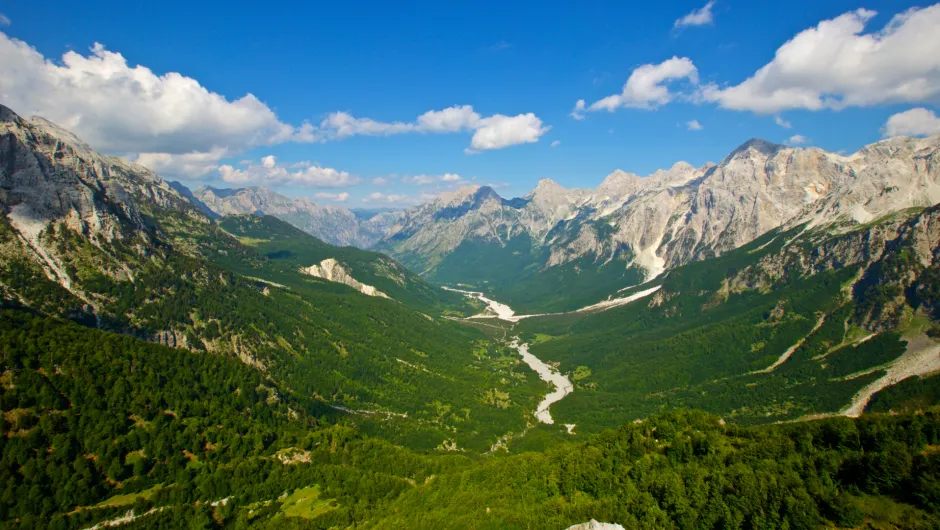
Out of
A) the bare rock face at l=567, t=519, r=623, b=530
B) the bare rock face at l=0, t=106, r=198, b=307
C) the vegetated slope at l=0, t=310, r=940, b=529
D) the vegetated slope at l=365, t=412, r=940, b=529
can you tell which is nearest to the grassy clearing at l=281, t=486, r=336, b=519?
the vegetated slope at l=0, t=310, r=940, b=529

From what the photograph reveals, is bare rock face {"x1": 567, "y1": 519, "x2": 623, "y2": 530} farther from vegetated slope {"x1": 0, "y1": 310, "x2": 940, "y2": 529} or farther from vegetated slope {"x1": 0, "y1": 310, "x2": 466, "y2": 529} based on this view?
vegetated slope {"x1": 0, "y1": 310, "x2": 466, "y2": 529}

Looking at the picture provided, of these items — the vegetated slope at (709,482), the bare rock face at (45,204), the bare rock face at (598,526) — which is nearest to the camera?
the bare rock face at (598,526)

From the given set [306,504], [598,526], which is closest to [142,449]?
[306,504]

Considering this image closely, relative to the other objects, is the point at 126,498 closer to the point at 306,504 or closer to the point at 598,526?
the point at 306,504

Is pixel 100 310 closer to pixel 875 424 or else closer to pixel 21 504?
pixel 21 504

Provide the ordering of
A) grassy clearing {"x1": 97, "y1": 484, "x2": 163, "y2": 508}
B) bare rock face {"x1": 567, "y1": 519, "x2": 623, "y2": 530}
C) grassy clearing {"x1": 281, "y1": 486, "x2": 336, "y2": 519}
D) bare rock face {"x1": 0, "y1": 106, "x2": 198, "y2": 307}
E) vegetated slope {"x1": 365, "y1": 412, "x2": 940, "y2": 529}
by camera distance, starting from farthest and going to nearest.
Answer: bare rock face {"x1": 0, "y1": 106, "x2": 198, "y2": 307} < grassy clearing {"x1": 281, "y1": 486, "x2": 336, "y2": 519} < grassy clearing {"x1": 97, "y1": 484, "x2": 163, "y2": 508} < vegetated slope {"x1": 365, "y1": 412, "x2": 940, "y2": 529} < bare rock face {"x1": 567, "y1": 519, "x2": 623, "y2": 530}

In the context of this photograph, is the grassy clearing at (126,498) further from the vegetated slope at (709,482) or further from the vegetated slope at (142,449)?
the vegetated slope at (709,482)

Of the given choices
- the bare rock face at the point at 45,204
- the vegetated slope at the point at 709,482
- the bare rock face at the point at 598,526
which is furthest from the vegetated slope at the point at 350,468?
the bare rock face at the point at 45,204

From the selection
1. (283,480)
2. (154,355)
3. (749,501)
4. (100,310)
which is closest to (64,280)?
(100,310)
